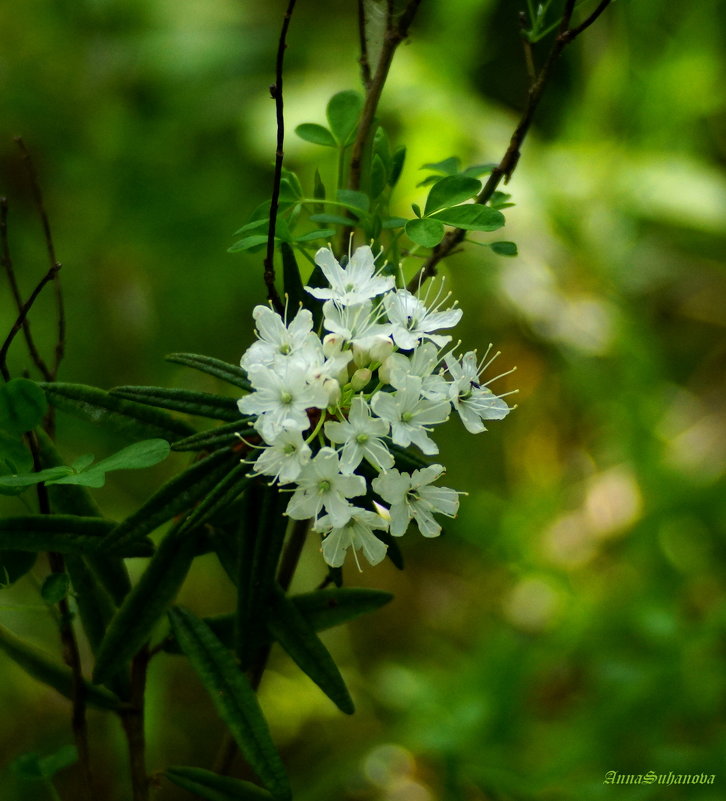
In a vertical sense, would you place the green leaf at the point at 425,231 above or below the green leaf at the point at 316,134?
below

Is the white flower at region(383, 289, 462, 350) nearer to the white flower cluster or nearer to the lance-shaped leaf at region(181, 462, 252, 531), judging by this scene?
the white flower cluster

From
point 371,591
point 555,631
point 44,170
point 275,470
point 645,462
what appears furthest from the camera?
point 44,170

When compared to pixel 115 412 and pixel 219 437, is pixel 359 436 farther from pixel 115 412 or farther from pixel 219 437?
pixel 115 412

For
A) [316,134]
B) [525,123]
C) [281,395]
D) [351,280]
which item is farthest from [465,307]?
[281,395]

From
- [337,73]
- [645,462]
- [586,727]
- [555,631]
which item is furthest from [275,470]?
[337,73]

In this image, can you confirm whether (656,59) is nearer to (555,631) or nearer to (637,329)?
(637,329)

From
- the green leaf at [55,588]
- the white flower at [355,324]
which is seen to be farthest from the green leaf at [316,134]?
the green leaf at [55,588]

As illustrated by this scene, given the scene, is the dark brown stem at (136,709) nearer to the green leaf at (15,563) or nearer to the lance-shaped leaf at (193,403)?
the green leaf at (15,563)
